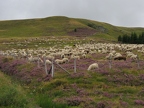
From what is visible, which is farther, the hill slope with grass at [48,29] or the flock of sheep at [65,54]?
the hill slope with grass at [48,29]

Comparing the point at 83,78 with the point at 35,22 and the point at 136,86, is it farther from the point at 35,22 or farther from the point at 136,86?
the point at 35,22

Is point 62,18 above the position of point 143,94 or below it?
above

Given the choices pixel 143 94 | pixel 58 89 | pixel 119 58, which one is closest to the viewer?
pixel 143 94

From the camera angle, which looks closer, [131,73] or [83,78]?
[83,78]

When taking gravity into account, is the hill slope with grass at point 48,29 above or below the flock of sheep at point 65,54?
above

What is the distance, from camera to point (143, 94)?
16.7 meters

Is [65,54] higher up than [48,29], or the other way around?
[48,29]

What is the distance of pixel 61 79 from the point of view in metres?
19.0

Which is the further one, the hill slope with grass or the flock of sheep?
the hill slope with grass

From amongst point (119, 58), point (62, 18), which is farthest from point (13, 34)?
point (119, 58)

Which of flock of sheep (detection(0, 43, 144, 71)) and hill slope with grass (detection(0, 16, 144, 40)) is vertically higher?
hill slope with grass (detection(0, 16, 144, 40))

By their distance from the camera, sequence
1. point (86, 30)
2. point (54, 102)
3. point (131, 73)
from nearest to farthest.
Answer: point (54, 102)
point (131, 73)
point (86, 30)

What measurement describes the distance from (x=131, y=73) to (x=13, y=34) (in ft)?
356

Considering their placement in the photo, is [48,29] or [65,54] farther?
[48,29]
